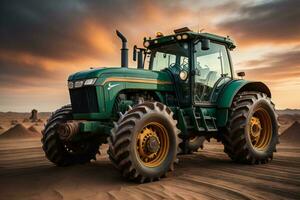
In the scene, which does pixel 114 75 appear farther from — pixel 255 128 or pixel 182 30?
pixel 255 128

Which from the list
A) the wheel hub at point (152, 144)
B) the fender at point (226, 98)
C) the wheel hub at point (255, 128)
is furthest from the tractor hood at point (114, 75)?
the wheel hub at point (255, 128)

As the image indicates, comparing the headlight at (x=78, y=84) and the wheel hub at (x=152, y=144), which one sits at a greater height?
the headlight at (x=78, y=84)

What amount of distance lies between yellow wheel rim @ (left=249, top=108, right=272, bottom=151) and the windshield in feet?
7.05

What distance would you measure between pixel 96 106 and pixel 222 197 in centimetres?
305

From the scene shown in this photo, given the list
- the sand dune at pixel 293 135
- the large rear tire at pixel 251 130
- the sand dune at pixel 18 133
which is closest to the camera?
the large rear tire at pixel 251 130

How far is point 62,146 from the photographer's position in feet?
24.9

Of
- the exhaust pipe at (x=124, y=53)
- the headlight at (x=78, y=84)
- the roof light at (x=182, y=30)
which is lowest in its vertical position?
the headlight at (x=78, y=84)

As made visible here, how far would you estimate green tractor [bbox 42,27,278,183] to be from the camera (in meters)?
6.34

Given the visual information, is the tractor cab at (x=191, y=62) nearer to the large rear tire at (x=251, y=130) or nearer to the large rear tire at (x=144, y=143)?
the large rear tire at (x=251, y=130)

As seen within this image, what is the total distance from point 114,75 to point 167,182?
7.52 feet

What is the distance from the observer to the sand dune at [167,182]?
5289mm

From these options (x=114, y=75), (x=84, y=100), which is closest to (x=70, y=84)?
(x=84, y=100)

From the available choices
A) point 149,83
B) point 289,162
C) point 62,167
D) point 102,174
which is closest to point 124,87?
point 149,83

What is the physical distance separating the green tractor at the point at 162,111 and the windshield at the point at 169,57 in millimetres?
23
